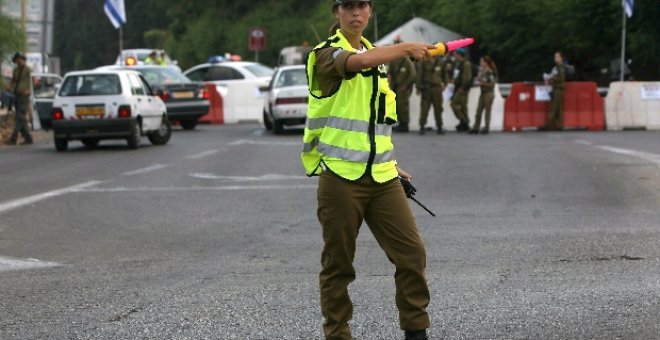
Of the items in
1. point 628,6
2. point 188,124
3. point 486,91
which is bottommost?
point 188,124

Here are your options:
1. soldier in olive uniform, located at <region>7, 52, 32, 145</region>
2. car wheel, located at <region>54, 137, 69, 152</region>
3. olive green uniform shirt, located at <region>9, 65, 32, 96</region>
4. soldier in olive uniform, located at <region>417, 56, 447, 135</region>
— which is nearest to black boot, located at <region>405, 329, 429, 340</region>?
car wheel, located at <region>54, 137, 69, 152</region>

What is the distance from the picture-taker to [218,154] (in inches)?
915

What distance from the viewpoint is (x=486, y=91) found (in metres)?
29.1

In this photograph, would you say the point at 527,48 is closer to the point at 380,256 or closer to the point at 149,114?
the point at 149,114

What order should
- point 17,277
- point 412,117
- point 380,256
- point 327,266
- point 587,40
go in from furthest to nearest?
point 587,40 < point 412,117 < point 380,256 < point 17,277 < point 327,266

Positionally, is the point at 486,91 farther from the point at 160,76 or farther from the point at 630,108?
the point at 160,76

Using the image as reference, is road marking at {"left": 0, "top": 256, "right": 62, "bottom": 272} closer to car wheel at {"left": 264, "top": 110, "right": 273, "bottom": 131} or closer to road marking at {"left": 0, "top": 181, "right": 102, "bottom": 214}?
road marking at {"left": 0, "top": 181, "right": 102, "bottom": 214}

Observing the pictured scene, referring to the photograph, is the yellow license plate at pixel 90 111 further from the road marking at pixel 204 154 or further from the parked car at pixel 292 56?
the parked car at pixel 292 56

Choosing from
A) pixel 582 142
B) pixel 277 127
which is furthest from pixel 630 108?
pixel 277 127

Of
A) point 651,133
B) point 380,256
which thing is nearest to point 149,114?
point 651,133

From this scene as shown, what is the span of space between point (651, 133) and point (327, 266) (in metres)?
23.3

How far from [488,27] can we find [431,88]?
58.1 feet

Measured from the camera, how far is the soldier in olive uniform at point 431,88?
2912 cm

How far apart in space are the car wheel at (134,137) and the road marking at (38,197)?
7230 millimetres
